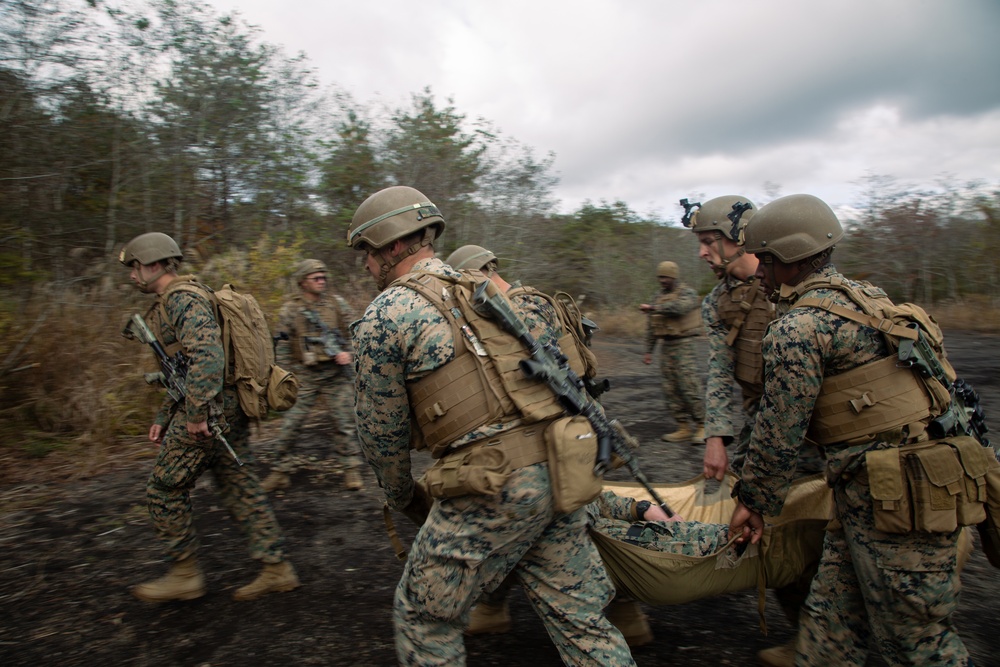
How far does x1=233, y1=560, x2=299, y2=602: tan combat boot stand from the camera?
3.84 m

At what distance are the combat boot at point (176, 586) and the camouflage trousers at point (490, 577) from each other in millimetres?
2086

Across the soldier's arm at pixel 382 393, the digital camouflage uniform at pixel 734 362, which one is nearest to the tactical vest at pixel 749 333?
the digital camouflage uniform at pixel 734 362

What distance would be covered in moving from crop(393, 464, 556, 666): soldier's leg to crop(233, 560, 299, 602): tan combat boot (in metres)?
1.81

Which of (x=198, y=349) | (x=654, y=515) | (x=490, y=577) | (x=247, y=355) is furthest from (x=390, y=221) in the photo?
(x=654, y=515)

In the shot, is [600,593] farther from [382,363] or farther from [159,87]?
[159,87]

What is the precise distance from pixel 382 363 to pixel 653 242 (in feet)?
60.3

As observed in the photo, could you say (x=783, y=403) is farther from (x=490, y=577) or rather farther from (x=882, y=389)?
(x=490, y=577)

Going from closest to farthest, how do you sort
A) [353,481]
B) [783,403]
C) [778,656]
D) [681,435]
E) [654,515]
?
1. [783,403]
2. [778,656]
3. [654,515]
4. [353,481]
5. [681,435]

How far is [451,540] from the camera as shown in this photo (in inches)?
90.6

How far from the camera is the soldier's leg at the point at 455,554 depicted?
2.29 m

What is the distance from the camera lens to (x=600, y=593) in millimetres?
2441

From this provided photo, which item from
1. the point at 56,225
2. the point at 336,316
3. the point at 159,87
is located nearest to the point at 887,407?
the point at 336,316

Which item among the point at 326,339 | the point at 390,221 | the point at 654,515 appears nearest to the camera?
the point at 390,221

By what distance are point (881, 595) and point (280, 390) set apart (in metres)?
3.23
